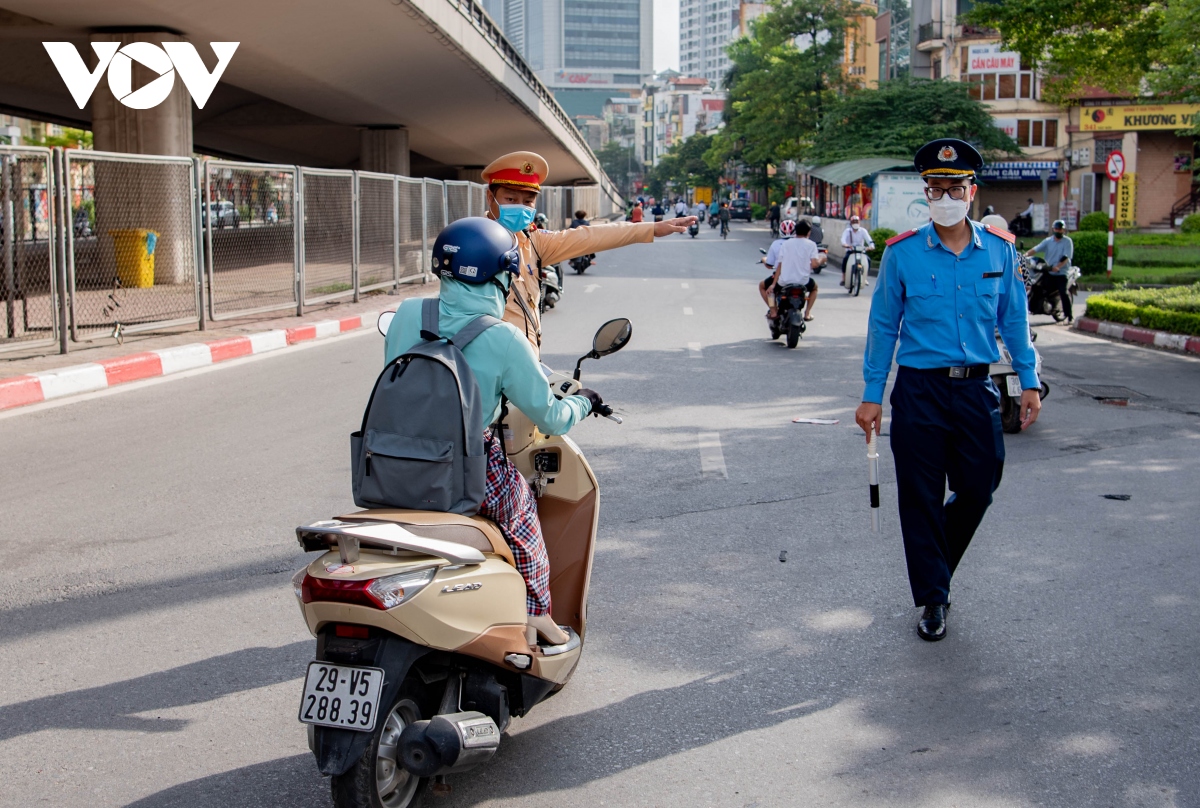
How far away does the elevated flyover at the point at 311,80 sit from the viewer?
867 inches

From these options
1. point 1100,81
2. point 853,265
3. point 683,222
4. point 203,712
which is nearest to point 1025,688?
point 683,222

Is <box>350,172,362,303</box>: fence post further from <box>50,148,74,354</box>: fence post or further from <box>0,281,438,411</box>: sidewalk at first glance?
<box>50,148,74,354</box>: fence post

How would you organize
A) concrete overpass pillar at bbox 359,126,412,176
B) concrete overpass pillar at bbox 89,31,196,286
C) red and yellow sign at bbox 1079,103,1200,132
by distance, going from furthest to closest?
1. red and yellow sign at bbox 1079,103,1200,132
2. concrete overpass pillar at bbox 359,126,412,176
3. concrete overpass pillar at bbox 89,31,196,286

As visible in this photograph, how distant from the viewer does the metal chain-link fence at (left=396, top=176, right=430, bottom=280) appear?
70.1 ft

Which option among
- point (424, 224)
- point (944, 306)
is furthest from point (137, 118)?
point (944, 306)

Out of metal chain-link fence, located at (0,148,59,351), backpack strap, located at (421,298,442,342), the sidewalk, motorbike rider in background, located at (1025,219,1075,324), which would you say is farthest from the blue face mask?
motorbike rider in background, located at (1025,219,1075,324)

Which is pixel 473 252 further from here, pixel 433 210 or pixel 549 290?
pixel 433 210

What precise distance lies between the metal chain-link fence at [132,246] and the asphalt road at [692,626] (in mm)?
3741

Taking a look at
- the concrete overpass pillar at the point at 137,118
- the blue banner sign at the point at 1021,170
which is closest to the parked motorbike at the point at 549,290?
the concrete overpass pillar at the point at 137,118

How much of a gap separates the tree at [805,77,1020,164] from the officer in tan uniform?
4212cm

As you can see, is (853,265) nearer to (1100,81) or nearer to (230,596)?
(1100,81)

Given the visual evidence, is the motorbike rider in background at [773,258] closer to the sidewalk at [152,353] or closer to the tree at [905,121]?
the sidewalk at [152,353]

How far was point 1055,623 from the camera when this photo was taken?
15.9ft

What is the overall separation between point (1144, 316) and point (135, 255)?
13.1 meters
